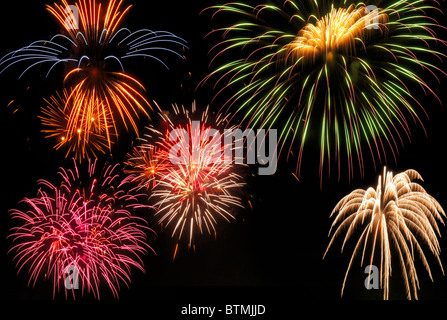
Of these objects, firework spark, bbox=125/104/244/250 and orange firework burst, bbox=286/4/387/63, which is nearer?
orange firework burst, bbox=286/4/387/63

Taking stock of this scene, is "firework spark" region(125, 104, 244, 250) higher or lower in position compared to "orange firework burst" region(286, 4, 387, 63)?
lower

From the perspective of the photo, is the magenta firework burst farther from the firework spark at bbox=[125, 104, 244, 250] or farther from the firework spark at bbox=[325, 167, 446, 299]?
the firework spark at bbox=[325, 167, 446, 299]

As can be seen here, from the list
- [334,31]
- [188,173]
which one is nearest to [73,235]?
[188,173]

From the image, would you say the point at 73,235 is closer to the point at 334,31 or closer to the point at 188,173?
the point at 188,173

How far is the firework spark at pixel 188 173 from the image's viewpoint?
1462cm

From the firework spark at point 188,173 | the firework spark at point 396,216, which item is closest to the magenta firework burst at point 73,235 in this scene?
the firework spark at point 188,173

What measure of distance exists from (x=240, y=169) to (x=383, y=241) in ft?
18.6

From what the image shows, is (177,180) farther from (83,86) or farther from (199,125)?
(83,86)

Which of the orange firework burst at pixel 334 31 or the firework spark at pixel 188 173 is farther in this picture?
the firework spark at pixel 188 173

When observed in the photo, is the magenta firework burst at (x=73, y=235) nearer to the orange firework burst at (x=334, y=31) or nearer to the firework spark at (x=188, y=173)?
the firework spark at (x=188, y=173)

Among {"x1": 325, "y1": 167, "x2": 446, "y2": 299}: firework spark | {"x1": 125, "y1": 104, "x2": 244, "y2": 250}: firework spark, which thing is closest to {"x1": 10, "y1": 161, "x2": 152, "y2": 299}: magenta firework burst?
{"x1": 125, "y1": 104, "x2": 244, "y2": 250}: firework spark

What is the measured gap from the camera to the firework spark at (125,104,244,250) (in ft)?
48.0

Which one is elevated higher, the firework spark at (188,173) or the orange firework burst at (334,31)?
the orange firework burst at (334,31)

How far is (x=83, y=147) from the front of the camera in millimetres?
14797
